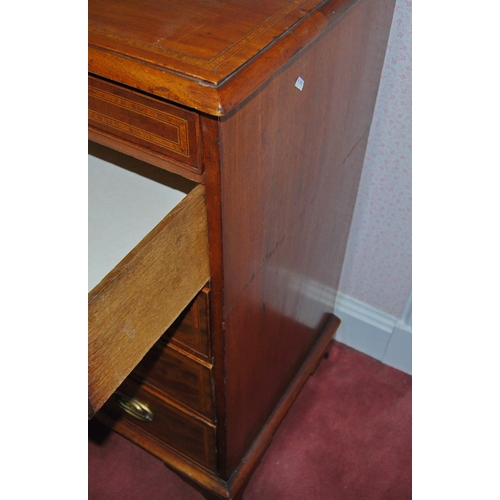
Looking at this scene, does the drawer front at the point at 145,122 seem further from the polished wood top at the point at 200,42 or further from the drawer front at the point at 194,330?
the drawer front at the point at 194,330

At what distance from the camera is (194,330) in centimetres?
77

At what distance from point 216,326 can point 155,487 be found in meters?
0.58

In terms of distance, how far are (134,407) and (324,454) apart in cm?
43

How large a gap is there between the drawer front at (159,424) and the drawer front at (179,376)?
0.11 ft

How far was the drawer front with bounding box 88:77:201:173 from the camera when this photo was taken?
555mm

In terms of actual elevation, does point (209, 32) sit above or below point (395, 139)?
above

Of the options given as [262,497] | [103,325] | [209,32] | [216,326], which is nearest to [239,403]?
[216,326]

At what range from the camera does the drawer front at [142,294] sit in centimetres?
53

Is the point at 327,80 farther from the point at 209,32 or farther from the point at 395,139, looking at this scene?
the point at 395,139

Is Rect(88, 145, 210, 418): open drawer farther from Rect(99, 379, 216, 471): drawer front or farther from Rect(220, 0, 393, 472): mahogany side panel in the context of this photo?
Rect(99, 379, 216, 471): drawer front

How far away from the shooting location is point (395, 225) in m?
1.13

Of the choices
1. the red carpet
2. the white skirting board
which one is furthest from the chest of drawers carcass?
the white skirting board

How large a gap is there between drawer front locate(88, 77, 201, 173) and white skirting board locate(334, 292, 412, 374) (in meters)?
0.81

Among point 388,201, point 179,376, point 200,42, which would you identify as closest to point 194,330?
point 179,376
